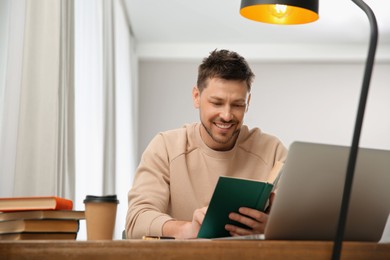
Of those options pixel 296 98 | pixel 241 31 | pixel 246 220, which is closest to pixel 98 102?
pixel 246 220

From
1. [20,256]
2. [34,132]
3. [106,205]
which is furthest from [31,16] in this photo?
[20,256]

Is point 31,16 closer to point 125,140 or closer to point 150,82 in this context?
point 125,140

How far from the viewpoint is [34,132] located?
2.58 meters

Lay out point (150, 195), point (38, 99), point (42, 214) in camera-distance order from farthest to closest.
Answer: point (38, 99) → point (150, 195) → point (42, 214)

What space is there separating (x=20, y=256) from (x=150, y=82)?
795 cm

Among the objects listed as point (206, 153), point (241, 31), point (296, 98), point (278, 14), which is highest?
point (241, 31)

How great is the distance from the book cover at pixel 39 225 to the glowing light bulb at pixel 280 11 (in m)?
1.55

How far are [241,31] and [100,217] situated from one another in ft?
22.6

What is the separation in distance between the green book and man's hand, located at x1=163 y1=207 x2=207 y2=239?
15 centimetres

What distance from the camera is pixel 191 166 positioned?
2371 mm

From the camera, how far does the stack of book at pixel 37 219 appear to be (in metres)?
1.33

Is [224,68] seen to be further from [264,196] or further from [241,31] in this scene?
[241,31]

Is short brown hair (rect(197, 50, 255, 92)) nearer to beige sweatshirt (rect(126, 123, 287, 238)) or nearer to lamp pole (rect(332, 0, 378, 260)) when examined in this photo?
beige sweatshirt (rect(126, 123, 287, 238))

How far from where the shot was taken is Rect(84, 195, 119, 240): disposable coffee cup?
1.35 m
